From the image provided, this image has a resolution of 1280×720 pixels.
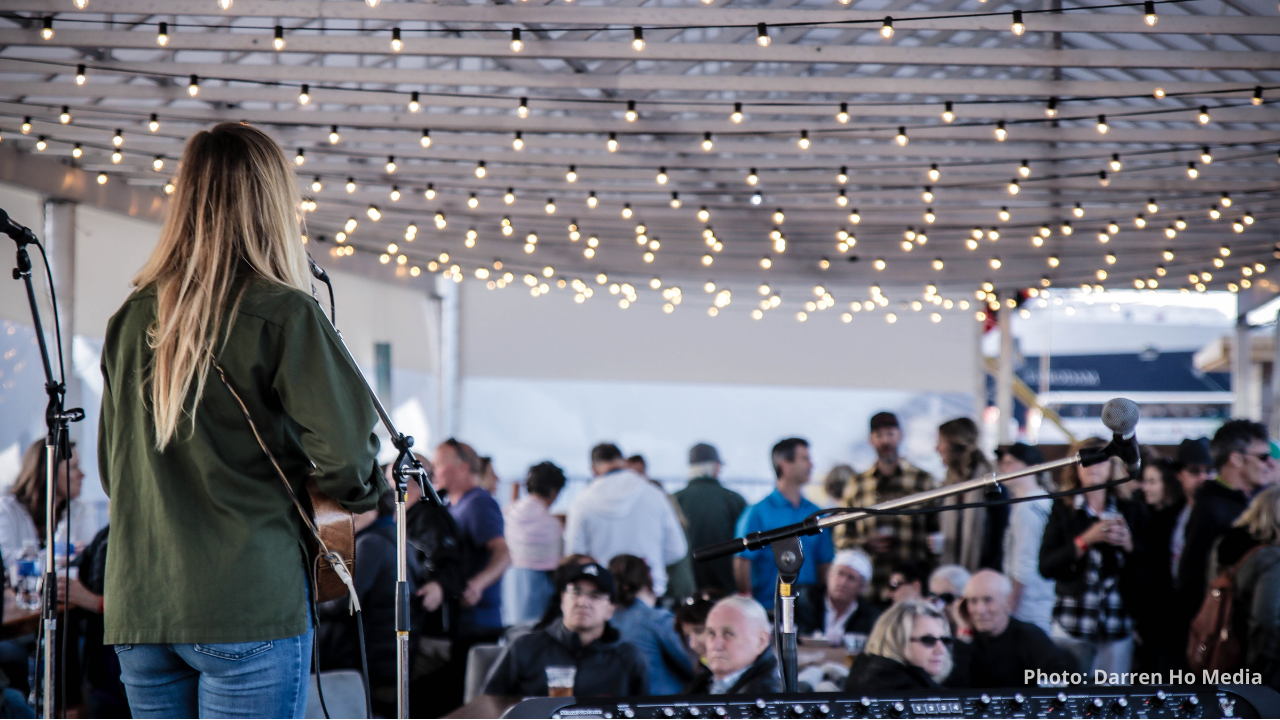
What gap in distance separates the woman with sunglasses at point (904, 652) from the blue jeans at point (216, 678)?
7.08 ft

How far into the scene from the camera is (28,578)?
15.5ft

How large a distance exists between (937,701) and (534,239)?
7897 millimetres

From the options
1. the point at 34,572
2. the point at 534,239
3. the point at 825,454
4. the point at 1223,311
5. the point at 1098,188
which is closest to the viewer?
the point at 34,572

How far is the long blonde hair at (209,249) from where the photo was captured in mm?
1679

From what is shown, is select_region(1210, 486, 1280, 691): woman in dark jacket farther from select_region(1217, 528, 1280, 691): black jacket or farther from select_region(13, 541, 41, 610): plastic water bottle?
select_region(13, 541, 41, 610): plastic water bottle

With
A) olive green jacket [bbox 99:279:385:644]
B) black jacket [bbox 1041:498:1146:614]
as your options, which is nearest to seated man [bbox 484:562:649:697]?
black jacket [bbox 1041:498:1146:614]

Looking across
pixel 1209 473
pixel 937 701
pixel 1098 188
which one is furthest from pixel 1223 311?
pixel 937 701

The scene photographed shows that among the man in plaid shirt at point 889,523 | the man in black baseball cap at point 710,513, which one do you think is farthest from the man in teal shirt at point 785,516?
the man in black baseball cap at point 710,513

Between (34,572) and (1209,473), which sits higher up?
(1209,473)

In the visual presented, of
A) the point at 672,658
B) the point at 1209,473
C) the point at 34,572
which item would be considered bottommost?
the point at 672,658

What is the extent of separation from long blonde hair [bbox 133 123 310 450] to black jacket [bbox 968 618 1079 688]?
3164mm

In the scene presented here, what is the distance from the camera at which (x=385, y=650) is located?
A: 4.45 meters

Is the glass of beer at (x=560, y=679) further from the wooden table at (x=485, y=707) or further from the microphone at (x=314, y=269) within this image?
the microphone at (x=314, y=269)

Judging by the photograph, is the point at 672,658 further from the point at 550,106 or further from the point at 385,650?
the point at 550,106
